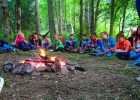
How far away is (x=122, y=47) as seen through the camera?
28.5 ft

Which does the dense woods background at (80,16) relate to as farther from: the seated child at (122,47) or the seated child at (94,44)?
the seated child at (122,47)

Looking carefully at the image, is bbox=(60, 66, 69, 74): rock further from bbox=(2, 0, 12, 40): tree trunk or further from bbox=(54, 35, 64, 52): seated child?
bbox=(2, 0, 12, 40): tree trunk

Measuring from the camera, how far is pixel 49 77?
525 centimetres

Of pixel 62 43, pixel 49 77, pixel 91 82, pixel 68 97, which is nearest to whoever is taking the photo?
pixel 68 97

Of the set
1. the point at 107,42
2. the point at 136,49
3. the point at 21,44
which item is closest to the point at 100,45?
the point at 107,42

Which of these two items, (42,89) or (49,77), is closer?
(42,89)

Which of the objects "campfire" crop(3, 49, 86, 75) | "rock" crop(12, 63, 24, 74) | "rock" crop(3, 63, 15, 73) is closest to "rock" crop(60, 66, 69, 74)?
"campfire" crop(3, 49, 86, 75)

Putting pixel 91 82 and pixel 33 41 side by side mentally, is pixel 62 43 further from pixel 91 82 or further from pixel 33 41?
pixel 91 82

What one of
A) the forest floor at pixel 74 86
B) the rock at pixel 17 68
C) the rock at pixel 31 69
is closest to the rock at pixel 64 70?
the forest floor at pixel 74 86

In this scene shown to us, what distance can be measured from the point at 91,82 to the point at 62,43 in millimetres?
7326

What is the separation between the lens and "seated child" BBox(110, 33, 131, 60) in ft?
27.5

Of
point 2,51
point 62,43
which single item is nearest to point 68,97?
point 2,51

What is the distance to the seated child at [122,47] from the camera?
8391 millimetres

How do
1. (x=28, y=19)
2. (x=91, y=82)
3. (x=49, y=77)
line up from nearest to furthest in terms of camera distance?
(x=91, y=82) < (x=49, y=77) < (x=28, y=19)
